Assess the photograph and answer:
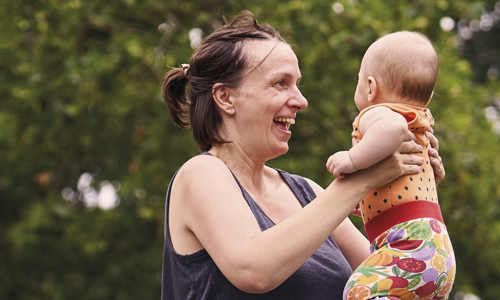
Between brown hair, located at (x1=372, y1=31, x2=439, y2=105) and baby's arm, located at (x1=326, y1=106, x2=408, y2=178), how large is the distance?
212mm

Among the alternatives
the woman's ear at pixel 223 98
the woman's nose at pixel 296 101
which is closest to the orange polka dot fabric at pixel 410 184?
the woman's nose at pixel 296 101

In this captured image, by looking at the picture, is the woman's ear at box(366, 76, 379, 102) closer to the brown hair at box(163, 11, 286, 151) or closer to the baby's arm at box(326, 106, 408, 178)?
the baby's arm at box(326, 106, 408, 178)

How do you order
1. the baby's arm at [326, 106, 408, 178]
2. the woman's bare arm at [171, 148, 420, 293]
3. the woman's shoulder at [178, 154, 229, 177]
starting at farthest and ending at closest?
the woman's shoulder at [178, 154, 229, 177], the baby's arm at [326, 106, 408, 178], the woman's bare arm at [171, 148, 420, 293]

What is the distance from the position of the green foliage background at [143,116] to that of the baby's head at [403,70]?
10.8 ft

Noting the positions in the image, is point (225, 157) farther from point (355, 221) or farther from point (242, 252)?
point (355, 221)

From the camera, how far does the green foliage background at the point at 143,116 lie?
217 inches

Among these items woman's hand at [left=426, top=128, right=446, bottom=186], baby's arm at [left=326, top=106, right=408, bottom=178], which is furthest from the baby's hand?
woman's hand at [left=426, top=128, right=446, bottom=186]

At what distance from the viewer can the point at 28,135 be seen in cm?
639

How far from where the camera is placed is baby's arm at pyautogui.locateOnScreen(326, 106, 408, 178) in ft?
5.52

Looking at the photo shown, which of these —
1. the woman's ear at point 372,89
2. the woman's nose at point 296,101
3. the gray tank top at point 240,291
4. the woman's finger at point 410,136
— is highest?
the woman's ear at point 372,89

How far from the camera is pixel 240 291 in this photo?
1724 mm

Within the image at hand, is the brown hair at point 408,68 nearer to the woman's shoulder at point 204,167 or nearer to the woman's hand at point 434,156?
the woman's hand at point 434,156

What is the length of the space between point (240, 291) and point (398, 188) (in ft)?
2.15

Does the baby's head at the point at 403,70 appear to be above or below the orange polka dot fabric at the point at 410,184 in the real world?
above
